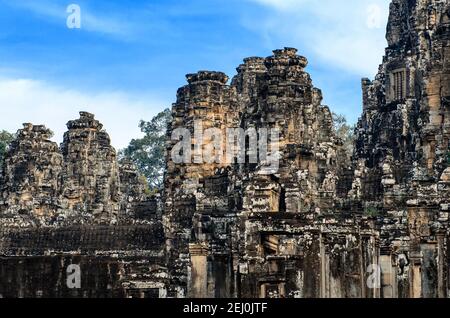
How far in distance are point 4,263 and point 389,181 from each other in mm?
17083

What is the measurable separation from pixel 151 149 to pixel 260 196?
62.1 metres

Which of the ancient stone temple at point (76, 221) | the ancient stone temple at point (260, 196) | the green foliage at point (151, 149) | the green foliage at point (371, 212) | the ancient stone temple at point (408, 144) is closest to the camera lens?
the ancient stone temple at point (76, 221)

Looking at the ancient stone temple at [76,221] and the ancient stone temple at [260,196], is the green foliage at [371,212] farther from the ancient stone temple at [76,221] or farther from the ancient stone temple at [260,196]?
the ancient stone temple at [76,221]

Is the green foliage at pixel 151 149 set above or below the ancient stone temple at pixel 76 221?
above

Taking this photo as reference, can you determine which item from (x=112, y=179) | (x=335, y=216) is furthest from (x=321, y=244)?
(x=112, y=179)

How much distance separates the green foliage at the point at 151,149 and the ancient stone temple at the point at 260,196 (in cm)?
2925

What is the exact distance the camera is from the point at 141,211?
50.2 meters

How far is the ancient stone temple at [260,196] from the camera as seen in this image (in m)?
27.7

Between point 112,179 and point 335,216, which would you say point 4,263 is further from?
point 112,179

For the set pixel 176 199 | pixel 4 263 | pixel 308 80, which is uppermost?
pixel 308 80

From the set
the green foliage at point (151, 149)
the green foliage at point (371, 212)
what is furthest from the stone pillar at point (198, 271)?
Answer: the green foliage at point (151, 149)

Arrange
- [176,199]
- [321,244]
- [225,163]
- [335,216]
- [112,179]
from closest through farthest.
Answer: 1. [321,244]
2. [335,216]
3. [176,199]
4. [225,163]
5. [112,179]

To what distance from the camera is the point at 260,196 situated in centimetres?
3209

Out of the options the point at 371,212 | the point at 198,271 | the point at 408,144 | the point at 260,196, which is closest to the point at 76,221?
the point at 371,212
